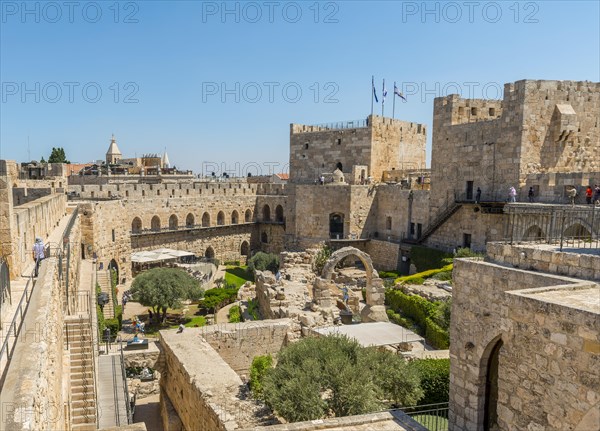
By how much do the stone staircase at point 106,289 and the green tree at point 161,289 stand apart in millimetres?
926

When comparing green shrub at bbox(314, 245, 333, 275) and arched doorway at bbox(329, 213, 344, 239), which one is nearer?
green shrub at bbox(314, 245, 333, 275)

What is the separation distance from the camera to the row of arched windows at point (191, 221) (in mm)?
28062

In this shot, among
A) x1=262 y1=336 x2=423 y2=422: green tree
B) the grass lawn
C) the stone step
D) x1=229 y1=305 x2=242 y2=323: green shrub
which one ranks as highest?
x1=262 y1=336 x2=423 y2=422: green tree

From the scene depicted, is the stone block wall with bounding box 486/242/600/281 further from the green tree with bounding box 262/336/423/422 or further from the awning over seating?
the awning over seating

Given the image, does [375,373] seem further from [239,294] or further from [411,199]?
[411,199]

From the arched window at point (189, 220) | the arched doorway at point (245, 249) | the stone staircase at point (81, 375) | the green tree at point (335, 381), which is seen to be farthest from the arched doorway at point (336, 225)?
the stone staircase at point (81, 375)

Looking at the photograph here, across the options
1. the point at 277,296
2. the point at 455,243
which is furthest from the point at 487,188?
the point at 277,296

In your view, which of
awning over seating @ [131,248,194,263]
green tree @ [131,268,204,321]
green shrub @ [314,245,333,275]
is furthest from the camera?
awning over seating @ [131,248,194,263]

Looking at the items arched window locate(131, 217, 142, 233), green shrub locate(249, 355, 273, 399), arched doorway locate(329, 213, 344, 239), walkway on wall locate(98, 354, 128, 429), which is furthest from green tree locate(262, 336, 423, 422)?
arched window locate(131, 217, 142, 233)

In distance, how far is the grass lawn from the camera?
26.1 metres

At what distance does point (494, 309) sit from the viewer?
20.8 feet

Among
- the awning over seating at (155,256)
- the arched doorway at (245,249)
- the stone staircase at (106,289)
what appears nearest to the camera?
the stone staircase at (106,289)

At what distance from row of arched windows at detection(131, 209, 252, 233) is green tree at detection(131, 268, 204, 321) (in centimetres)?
966

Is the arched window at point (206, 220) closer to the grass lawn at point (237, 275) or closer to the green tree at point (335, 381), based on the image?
the grass lawn at point (237, 275)
